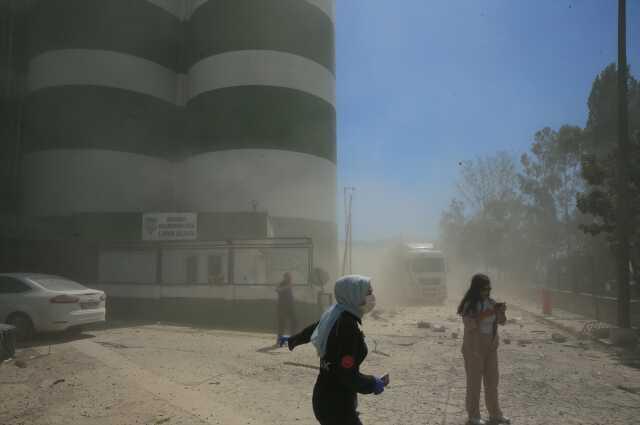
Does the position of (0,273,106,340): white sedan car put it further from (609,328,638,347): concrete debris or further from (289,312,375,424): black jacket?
(609,328,638,347): concrete debris

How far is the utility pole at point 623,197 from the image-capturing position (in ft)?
37.9

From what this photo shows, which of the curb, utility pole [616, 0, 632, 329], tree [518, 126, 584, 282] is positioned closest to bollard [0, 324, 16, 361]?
the curb

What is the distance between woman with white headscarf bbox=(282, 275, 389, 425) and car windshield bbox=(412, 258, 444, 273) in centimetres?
2282

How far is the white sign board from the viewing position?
17.1 metres

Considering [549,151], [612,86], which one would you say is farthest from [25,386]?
[549,151]

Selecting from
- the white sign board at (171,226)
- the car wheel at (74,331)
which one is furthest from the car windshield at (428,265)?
the car wheel at (74,331)

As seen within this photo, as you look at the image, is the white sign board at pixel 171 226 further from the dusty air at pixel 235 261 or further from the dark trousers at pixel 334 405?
the dark trousers at pixel 334 405

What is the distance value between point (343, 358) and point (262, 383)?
489cm

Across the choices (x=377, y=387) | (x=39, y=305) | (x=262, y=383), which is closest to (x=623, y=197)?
(x=262, y=383)

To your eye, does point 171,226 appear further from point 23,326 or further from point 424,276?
point 424,276

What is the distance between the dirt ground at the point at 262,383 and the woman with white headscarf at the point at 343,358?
2.82 m

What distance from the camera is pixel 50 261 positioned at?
57.7ft

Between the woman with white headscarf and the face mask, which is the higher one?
the face mask

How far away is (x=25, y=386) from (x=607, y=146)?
40.6m
